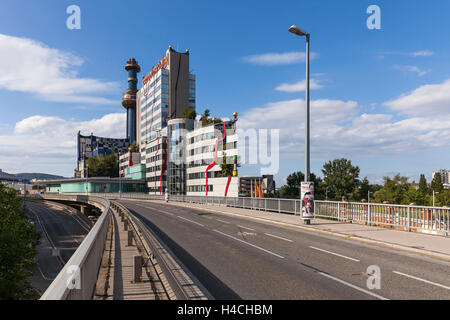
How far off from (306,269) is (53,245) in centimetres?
4889

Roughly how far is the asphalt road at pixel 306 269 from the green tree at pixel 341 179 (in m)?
89.4

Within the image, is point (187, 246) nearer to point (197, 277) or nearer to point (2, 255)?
point (197, 277)

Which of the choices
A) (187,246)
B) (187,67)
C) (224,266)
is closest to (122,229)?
(187,246)

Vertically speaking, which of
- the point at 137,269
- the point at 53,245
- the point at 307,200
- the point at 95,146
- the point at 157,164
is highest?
the point at 95,146

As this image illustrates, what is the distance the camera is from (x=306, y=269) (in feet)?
28.3

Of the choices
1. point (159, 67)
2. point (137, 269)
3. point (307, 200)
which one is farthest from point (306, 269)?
point (159, 67)

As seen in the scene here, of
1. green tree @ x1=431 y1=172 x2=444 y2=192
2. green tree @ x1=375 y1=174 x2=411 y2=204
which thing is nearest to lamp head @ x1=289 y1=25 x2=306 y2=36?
green tree @ x1=375 y1=174 x2=411 y2=204

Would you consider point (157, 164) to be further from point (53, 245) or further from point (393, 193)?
point (393, 193)

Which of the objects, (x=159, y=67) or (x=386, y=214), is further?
(x=159, y=67)

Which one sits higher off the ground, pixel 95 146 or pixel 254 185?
pixel 95 146

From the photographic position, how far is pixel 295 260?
31.9 ft

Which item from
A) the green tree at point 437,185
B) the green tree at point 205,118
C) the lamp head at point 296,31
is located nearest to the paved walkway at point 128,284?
the lamp head at point 296,31

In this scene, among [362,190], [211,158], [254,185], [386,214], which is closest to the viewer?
[386,214]
